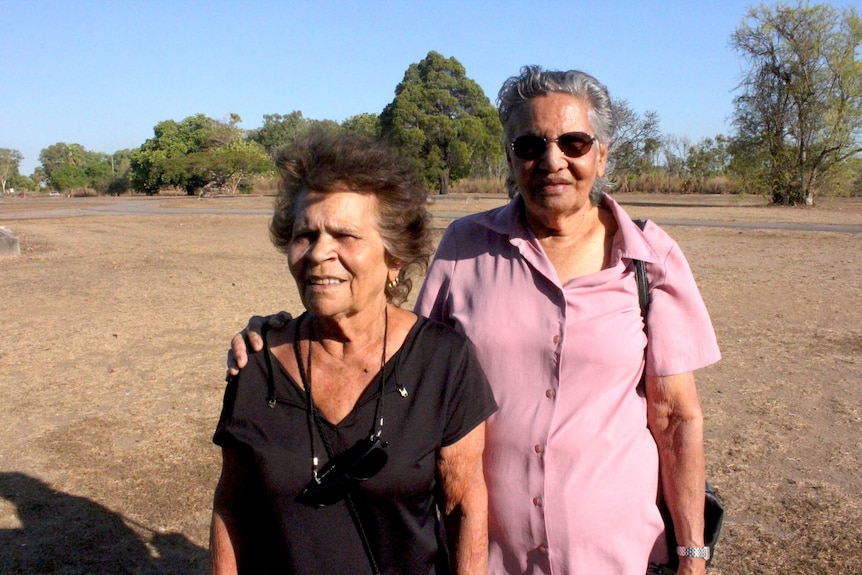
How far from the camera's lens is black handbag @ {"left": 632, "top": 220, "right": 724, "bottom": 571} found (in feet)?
6.75

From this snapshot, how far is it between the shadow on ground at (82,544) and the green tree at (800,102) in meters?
38.2

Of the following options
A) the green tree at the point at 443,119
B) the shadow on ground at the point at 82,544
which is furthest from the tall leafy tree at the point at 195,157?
the shadow on ground at the point at 82,544

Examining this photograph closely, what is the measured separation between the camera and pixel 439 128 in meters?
52.0

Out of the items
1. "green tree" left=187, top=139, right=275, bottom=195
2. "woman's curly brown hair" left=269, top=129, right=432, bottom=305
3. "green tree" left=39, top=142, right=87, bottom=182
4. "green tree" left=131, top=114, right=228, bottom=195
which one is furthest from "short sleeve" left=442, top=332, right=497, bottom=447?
"green tree" left=39, top=142, right=87, bottom=182

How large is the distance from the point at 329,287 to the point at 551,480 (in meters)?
0.75

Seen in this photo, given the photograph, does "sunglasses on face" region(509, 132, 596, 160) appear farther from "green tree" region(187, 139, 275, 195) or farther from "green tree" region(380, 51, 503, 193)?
"green tree" region(187, 139, 275, 195)

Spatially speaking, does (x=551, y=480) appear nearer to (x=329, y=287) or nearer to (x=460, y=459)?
(x=460, y=459)

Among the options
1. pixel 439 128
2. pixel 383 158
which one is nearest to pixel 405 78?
pixel 439 128

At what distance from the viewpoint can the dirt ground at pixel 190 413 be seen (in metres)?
3.96

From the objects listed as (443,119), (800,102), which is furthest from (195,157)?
(800,102)

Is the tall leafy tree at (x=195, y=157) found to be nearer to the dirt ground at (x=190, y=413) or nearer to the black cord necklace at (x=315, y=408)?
the dirt ground at (x=190, y=413)

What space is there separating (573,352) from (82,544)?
3179 mm

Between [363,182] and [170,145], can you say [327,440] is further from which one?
[170,145]

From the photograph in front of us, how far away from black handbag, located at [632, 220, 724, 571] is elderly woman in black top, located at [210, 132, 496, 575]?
501 millimetres
